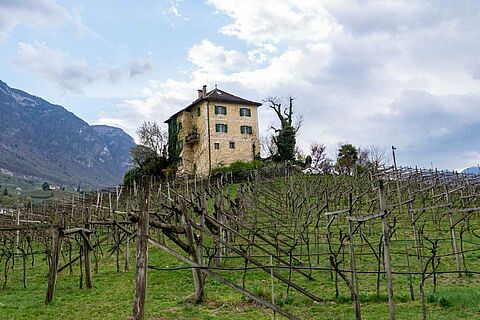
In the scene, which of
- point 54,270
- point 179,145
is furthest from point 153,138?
point 54,270

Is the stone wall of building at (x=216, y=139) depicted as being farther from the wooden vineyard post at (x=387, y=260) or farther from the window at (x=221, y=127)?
the wooden vineyard post at (x=387, y=260)

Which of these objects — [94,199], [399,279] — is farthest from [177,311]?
[94,199]

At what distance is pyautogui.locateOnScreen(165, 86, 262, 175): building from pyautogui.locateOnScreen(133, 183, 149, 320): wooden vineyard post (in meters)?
42.2

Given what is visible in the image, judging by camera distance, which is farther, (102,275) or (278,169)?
(278,169)

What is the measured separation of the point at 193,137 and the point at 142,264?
1811 inches

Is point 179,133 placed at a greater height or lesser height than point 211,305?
greater

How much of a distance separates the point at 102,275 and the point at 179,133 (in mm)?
40490

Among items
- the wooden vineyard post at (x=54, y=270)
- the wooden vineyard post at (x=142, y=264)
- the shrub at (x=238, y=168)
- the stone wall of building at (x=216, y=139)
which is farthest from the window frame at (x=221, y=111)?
the wooden vineyard post at (x=142, y=264)

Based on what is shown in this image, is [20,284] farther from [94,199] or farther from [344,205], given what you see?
[94,199]

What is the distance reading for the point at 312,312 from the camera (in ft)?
29.8

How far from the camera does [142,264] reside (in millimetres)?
6613

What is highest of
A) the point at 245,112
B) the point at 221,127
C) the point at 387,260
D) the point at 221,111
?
the point at 245,112

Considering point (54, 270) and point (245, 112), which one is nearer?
point (54, 270)

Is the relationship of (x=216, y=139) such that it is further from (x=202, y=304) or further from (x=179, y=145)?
(x=202, y=304)
